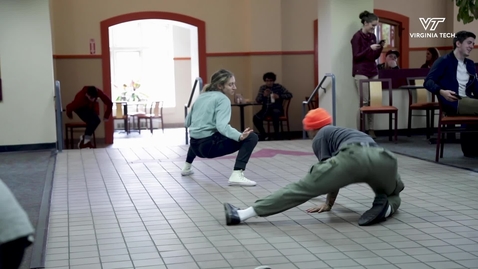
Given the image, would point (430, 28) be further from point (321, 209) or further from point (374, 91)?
point (321, 209)

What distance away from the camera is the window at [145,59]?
1709 centimetres

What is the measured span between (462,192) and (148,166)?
3.52 metres

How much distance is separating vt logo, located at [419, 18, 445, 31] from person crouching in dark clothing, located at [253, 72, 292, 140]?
3.52 metres

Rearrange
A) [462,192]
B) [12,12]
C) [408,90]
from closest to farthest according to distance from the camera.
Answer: [462,192] < [12,12] < [408,90]

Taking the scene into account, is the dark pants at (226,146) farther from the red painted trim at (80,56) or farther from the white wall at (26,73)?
the red painted trim at (80,56)

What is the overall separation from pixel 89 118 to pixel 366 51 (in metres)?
5.04

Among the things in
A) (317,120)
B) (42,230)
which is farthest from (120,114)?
(317,120)

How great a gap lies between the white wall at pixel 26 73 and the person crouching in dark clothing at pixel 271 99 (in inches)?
173

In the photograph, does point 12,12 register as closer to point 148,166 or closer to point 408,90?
point 148,166

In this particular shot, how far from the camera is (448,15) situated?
1370 centimetres

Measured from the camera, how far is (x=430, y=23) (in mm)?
13812

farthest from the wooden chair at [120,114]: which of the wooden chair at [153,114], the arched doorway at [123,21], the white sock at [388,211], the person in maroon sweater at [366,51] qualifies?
the white sock at [388,211]

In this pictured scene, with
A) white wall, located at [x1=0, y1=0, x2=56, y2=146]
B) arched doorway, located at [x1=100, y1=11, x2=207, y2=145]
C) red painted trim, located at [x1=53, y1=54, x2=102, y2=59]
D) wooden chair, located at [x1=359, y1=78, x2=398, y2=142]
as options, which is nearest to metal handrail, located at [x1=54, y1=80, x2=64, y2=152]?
white wall, located at [x1=0, y1=0, x2=56, y2=146]

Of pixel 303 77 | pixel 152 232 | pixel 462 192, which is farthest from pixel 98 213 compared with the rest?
pixel 303 77
